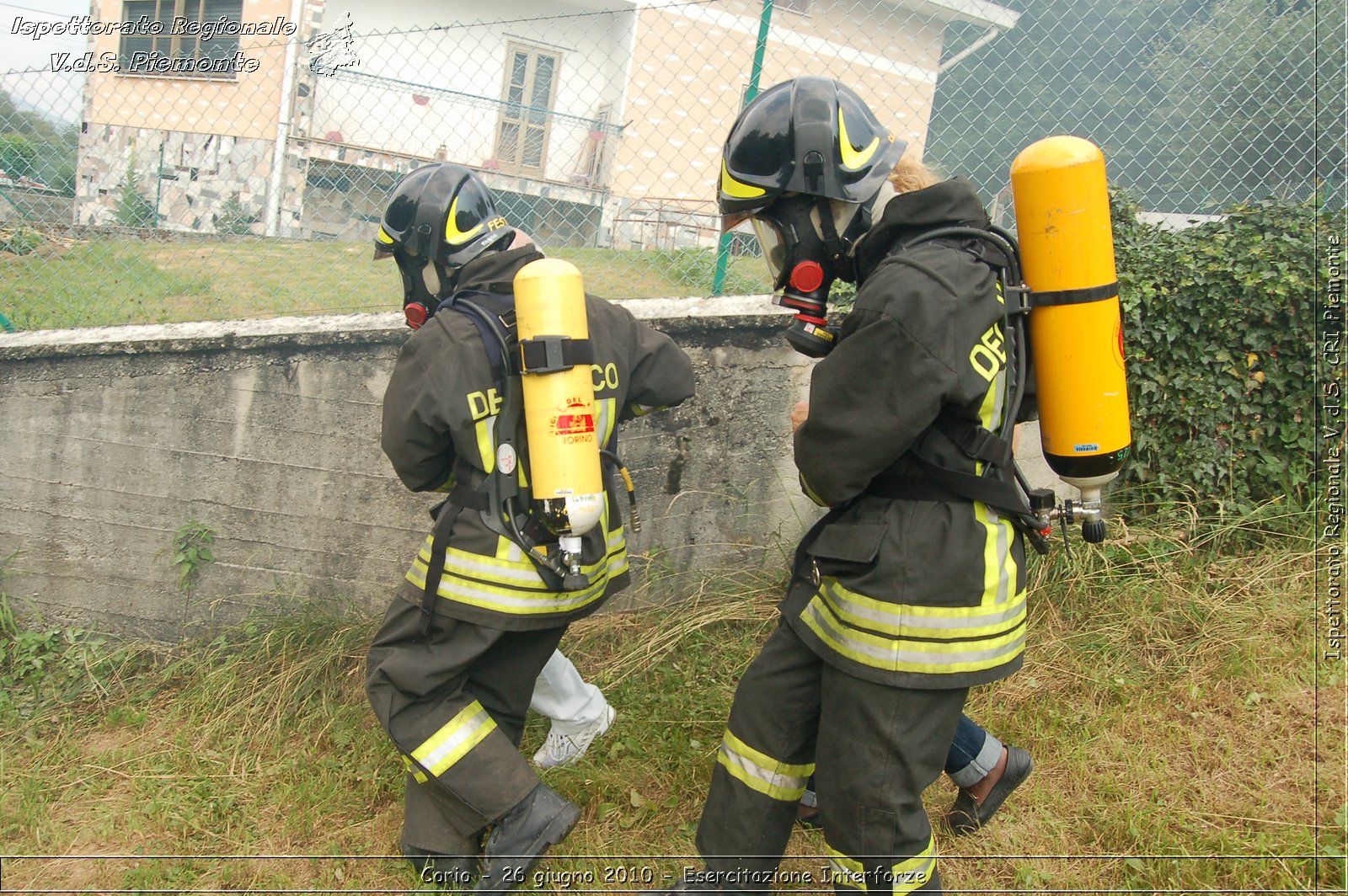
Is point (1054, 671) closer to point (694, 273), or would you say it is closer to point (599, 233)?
point (694, 273)

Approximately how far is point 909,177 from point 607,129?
2.40m

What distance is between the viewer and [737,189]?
2277 mm

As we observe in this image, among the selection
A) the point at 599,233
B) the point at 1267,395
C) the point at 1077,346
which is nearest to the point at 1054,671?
the point at 1267,395

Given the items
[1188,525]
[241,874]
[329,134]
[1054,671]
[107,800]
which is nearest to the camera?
[241,874]

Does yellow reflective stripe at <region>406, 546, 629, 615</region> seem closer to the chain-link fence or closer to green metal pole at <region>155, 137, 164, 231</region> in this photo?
the chain-link fence

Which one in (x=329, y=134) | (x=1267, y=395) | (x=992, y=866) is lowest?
(x=992, y=866)

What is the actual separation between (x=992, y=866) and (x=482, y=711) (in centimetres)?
159

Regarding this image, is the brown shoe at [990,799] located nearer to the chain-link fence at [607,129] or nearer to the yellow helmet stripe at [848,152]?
the yellow helmet stripe at [848,152]

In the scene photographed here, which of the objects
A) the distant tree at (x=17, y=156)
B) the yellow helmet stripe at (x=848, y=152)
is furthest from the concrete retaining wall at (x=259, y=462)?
the yellow helmet stripe at (x=848, y=152)

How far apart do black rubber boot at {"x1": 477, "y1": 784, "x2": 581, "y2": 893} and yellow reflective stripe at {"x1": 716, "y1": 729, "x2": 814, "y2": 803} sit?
559mm

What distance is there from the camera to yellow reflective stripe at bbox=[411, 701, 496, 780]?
254 centimetres

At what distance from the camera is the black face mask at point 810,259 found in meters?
2.21

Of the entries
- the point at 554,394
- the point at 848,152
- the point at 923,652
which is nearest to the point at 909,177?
the point at 848,152

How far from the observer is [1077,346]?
82.4 inches
